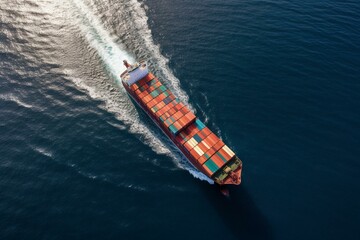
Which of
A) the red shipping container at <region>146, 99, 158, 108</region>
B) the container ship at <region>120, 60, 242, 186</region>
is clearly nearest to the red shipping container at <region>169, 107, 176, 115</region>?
the container ship at <region>120, 60, 242, 186</region>

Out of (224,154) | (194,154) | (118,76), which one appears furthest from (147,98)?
(224,154)

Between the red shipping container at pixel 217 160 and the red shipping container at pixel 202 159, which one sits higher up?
the red shipping container at pixel 202 159

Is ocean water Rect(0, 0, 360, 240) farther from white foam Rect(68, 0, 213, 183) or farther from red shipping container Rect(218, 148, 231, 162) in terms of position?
red shipping container Rect(218, 148, 231, 162)

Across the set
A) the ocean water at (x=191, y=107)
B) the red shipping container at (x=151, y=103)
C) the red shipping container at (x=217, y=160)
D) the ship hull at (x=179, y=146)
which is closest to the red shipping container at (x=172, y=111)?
the ship hull at (x=179, y=146)

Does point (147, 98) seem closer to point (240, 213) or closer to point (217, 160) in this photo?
point (217, 160)

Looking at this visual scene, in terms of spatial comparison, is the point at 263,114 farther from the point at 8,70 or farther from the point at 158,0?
the point at 8,70

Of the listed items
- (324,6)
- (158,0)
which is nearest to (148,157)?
(158,0)

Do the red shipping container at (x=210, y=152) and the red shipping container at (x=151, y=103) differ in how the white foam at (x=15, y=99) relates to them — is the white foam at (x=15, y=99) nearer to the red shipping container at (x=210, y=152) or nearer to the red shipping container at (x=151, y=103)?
the red shipping container at (x=151, y=103)
